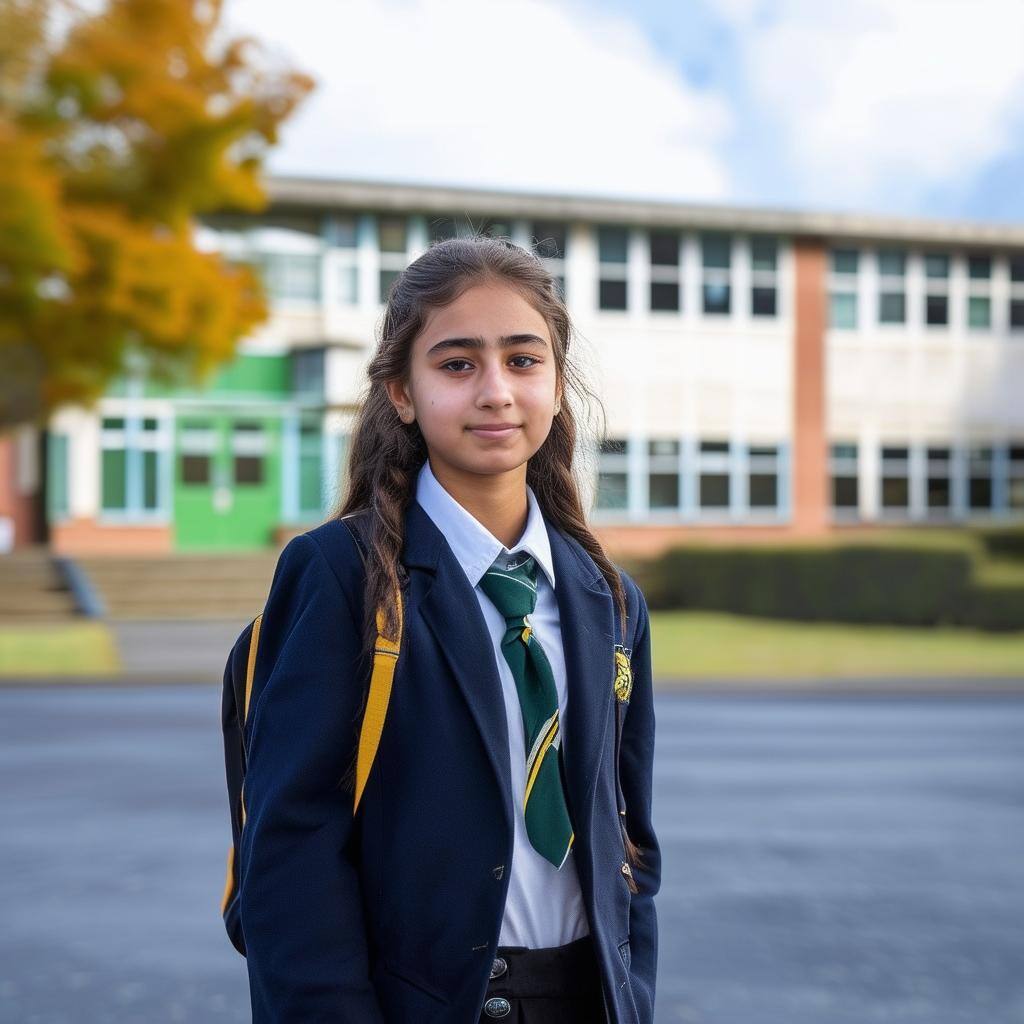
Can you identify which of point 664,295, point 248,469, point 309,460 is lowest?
point 248,469

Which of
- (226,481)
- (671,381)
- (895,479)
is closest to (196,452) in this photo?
(226,481)

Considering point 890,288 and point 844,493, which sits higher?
point 890,288

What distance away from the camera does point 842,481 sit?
35781 millimetres

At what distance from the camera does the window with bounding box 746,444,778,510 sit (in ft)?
115

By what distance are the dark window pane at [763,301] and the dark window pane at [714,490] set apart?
3584 mm

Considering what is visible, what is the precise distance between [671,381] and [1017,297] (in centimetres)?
852

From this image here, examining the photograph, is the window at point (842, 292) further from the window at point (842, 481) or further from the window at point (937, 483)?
the window at point (937, 483)

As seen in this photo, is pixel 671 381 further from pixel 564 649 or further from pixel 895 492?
Result: pixel 564 649

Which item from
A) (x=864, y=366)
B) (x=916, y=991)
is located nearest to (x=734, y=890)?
(x=916, y=991)

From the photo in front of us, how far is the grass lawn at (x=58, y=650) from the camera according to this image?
18.2 meters

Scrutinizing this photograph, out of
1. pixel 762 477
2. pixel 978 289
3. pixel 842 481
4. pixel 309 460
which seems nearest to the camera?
pixel 309 460

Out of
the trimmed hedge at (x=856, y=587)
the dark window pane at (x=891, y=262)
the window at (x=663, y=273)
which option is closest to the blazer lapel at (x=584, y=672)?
the trimmed hedge at (x=856, y=587)

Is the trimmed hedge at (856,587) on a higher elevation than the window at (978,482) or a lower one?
lower

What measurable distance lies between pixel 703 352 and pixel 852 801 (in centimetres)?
2618
